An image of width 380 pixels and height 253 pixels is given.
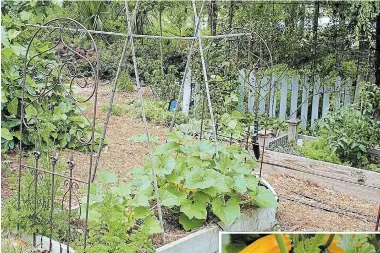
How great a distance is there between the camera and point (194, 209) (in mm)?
3137

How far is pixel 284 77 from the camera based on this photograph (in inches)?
281

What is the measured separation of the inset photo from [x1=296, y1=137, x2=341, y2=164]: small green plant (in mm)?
4258

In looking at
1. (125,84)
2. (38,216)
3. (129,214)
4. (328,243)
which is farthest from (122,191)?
(125,84)

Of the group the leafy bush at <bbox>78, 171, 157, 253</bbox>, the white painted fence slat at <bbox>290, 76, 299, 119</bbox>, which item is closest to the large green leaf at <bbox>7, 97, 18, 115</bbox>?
the leafy bush at <bbox>78, 171, 157, 253</bbox>

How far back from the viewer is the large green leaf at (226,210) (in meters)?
3.11

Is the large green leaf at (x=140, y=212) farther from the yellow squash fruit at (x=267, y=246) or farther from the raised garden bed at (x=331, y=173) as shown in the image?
the raised garden bed at (x=331, y=173)

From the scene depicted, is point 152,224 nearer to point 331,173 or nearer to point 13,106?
point 13,106

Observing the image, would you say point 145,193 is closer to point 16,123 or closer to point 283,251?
point 16,123

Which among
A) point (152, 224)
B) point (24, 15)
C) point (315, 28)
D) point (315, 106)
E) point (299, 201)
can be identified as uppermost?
point (315, 28)

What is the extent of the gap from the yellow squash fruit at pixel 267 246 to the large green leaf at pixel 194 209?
2.09 metres

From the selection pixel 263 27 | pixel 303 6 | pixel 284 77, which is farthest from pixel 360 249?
pixel 303 6

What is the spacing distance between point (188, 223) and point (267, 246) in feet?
7.37

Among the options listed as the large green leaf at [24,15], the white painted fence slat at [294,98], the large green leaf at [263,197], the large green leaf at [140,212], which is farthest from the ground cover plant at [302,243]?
the white painted fence slat at [294,98]

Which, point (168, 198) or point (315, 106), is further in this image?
point (315, 106)
